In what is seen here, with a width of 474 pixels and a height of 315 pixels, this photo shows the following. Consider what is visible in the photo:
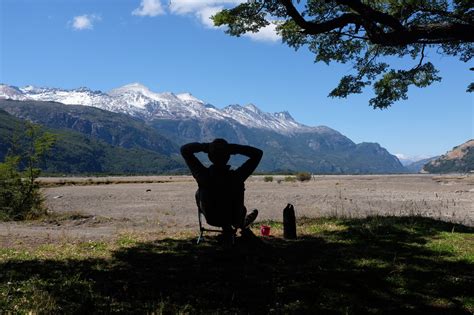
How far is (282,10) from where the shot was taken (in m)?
13.8

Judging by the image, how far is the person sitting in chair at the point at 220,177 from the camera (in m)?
8.26

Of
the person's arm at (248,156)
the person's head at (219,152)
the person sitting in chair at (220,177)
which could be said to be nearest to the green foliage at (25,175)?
the person sitting in chair at (220,177)

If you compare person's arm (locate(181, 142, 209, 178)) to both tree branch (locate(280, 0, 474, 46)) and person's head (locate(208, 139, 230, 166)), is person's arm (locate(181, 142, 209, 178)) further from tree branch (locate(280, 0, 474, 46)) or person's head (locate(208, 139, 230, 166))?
tree branch (locate(280, 0, 474, 46))

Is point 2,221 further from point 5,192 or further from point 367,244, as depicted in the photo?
point 367,244

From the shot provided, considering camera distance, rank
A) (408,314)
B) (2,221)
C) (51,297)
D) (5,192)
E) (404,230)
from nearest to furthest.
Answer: (408,314), (51,297), (404,230), (2,221), (5,192)

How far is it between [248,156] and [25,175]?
777 inches

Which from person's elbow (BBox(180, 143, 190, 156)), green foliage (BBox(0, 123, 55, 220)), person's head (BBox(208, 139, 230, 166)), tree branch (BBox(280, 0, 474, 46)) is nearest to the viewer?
person's head (BBox(208, 139, 230, 166))

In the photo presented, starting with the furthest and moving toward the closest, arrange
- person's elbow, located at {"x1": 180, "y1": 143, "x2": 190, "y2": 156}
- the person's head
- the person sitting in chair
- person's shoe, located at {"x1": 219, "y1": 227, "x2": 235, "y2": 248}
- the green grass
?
1. person's shoe, located at {"x1": 219, "y1": 227, "x2": 235, "y2": 248}
2. person's elbow, located at {"x1": 180, "y1": 143, "x2": 190, "y2": 156}
3. the person sitting in chair
4. the person's head
5. the green grass

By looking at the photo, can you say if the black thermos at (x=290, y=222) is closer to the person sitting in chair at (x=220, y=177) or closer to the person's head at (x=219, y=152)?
the person sitting in chair at (x=220, y=177)

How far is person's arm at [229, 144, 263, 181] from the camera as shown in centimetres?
836

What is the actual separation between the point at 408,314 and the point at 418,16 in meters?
10.5

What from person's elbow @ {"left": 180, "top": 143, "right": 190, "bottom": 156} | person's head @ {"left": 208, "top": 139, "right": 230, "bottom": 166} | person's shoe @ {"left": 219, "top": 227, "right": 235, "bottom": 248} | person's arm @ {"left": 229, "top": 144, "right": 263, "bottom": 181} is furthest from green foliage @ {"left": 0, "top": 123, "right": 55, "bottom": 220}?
person's arm @ {"left": 229, "top": 144, "right": 263, "bottom": 181}

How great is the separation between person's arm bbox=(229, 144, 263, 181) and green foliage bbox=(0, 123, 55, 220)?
712 inches

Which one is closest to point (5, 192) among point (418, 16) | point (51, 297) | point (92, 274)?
point (92, 274)
